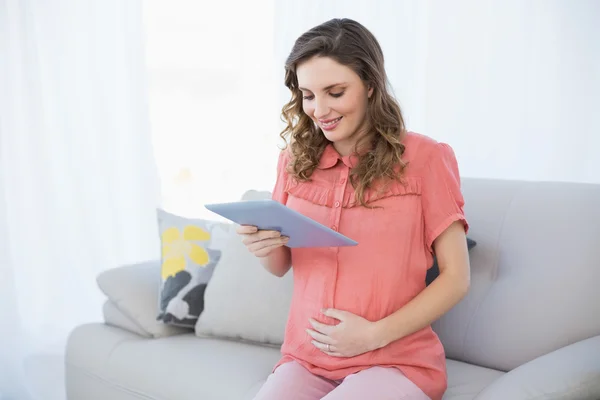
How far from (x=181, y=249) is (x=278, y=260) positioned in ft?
2.51

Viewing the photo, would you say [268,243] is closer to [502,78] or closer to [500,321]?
[500,321]

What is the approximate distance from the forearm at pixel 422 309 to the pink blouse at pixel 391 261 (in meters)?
0.04

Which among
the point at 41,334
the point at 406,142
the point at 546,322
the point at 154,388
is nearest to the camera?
the point at 406,142

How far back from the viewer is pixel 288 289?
2.26 meters

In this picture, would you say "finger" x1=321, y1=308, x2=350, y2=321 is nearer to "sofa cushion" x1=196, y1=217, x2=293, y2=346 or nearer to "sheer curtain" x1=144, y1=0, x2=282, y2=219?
"sofa cushion" x1=196, y1=217, x2=293, y2=346

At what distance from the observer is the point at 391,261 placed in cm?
162

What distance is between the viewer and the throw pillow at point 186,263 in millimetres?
2398

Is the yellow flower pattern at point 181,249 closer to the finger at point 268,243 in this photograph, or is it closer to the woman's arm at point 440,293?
the finger at point 268,243

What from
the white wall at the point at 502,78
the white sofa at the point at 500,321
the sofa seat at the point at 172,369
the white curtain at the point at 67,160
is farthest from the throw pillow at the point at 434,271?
the white curtain at the point at 67,160

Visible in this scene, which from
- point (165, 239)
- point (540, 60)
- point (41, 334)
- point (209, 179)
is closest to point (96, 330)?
point (165, 239)

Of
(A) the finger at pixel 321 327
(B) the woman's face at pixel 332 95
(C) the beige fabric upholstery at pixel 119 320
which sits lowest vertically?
(C) the beige fabric upholstery at pixel 119 320

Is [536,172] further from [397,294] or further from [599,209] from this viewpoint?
[397,294]

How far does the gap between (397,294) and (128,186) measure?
2358mm

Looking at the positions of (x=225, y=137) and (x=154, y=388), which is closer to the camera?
(x=154, y=388)
